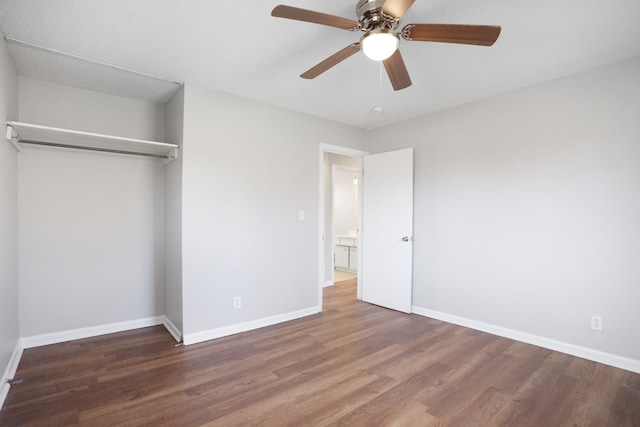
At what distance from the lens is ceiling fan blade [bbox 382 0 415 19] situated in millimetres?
1562

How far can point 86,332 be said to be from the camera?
3.19 m

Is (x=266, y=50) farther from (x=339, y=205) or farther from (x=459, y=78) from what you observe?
(x=339, y=205)

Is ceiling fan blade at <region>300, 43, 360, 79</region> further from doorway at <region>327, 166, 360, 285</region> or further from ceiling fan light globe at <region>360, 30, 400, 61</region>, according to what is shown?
doorway at <region>327, 166, 360, 285</region>

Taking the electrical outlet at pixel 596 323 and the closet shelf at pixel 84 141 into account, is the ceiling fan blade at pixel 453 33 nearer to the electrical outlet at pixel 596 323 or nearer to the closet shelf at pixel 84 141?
the closet shelf at pixel 84 141

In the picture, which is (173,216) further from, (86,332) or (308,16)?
(308,16)

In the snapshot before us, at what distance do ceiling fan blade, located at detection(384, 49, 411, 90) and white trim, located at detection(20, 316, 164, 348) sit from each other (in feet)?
11.4

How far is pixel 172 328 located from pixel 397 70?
3.22 m

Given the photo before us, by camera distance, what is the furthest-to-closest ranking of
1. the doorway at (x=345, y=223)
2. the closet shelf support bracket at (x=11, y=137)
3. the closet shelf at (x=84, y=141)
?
the doorway at (x=345, y=223)
the closet shelf at (x=84, y=141)
the closet shelf support bracket at (x=11, y=137)

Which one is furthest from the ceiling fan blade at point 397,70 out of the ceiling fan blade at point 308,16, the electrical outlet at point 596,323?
the electrical outlet at point 596,323

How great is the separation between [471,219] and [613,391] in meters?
1.81

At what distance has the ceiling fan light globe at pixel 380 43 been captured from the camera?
1.72m

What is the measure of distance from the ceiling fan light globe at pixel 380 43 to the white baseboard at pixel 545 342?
3.00 meters

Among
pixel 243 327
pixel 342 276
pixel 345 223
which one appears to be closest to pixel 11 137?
pixel 243 327

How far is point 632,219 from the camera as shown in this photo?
257 centimetres
